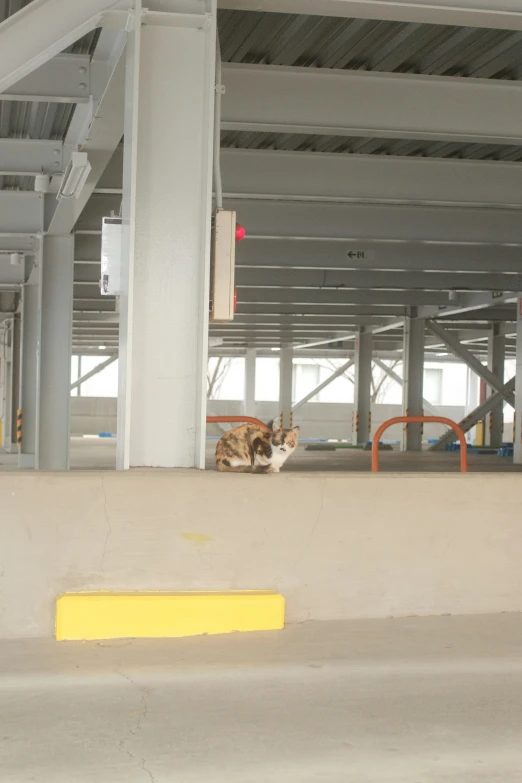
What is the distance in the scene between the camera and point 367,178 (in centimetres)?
1177

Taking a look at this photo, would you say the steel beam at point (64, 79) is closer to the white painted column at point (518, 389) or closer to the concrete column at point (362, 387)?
the white painted column at point (518, 389)

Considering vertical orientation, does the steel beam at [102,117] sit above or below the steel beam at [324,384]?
above

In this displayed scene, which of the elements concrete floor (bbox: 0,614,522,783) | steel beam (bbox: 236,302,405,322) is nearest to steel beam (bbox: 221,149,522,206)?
concrete floor (bbox: 0,614,522,783)

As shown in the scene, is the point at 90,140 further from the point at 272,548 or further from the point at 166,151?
the point at 272,548

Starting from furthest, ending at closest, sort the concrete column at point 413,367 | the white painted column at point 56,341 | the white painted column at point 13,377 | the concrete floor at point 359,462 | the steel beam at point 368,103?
1. the white painted column at point 13,377
2. the concrete column at point 413,367
3. the concrete floor at point 359,462
4. the white painted column at point 56,341
5. the steel beam at point 368,103

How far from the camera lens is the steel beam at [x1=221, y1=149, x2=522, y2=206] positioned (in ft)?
38.0

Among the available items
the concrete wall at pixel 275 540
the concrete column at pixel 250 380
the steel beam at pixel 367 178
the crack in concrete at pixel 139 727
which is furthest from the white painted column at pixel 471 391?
the crack in concrete at pixel 139 727

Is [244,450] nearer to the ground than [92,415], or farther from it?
farther from it

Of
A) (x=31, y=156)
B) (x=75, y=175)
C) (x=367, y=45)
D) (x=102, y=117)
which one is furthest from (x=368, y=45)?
(x=31, y=156)

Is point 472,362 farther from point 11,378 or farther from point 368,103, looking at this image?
point 368,103

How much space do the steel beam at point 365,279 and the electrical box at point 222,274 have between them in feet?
45.2

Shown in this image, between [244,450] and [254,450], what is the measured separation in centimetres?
8

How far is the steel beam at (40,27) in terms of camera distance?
5.80 metres

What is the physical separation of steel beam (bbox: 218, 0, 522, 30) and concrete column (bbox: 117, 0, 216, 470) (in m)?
0.68
